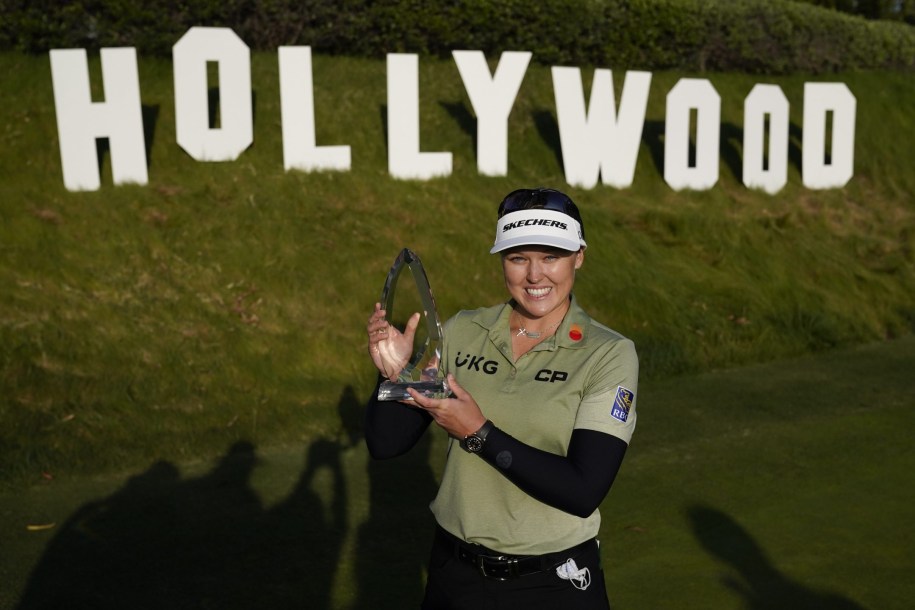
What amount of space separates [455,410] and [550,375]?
46cm

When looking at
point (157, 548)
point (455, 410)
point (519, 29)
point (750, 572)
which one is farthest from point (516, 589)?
point (519, 29)

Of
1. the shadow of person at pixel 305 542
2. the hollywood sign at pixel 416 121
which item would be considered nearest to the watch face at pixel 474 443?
the shadow of person at pixel 305 542

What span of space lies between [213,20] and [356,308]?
617cm

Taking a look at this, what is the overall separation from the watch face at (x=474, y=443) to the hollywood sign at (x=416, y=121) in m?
9.10

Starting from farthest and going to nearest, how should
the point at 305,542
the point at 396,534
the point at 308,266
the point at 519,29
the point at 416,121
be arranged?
the point at 519,29, the point at 416,121, the point at 308,266, the point at 396,534, the point at 305,542

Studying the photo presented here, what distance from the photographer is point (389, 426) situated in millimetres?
3324

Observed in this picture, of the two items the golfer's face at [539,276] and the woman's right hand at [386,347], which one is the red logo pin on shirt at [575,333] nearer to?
the golfer's face at [539,276]

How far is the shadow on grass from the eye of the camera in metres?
5.79

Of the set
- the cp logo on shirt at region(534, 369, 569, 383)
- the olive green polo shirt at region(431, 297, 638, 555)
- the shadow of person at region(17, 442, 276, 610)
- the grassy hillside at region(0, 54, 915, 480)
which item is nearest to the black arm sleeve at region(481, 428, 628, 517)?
the olive green polo shirt at region(431, 297, 638, 555)

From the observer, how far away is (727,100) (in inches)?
710

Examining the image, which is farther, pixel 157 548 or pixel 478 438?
pixel 157 548

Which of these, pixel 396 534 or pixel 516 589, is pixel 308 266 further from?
pixel 516 589

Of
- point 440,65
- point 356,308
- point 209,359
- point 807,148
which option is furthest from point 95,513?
point 807,148

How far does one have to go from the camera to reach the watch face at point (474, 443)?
9.64 feet
